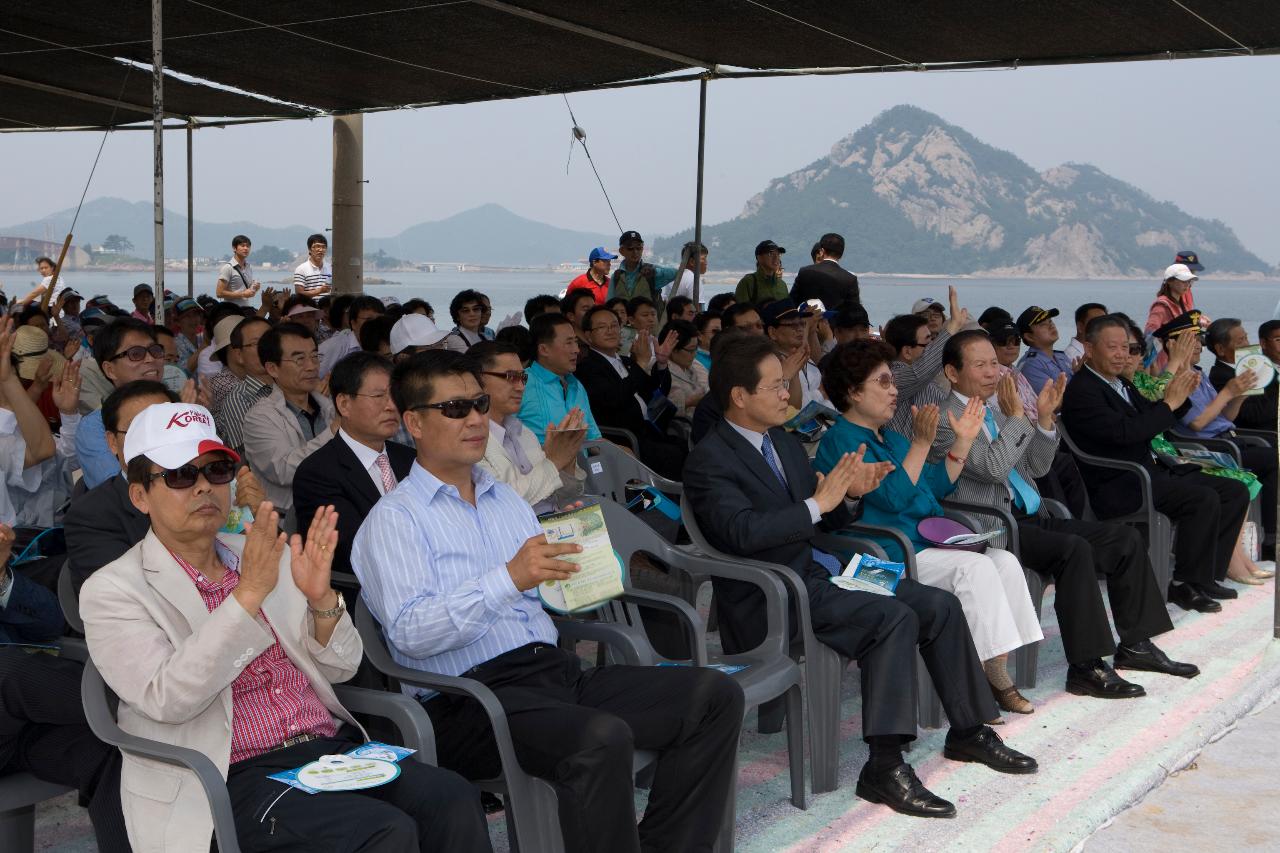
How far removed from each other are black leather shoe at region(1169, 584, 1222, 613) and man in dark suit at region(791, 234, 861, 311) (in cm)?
311

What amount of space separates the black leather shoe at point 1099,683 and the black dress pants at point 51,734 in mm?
3264

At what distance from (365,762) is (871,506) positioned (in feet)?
7.57

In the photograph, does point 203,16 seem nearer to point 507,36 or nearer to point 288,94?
point 507,36

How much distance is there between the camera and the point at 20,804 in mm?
2434

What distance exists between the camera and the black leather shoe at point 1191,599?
5.43 meters

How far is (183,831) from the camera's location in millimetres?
2148

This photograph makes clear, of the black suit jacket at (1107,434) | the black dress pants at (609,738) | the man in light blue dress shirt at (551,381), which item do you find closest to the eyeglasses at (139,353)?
the man in light blue dress shirt at (551,381)

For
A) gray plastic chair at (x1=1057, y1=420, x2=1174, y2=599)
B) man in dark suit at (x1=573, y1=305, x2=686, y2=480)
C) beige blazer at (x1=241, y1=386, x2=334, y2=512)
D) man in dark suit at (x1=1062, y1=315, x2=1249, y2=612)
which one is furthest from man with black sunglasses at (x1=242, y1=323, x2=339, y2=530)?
man in dark suit at (x1=1062, y1=315, x2=1249, y2=612)

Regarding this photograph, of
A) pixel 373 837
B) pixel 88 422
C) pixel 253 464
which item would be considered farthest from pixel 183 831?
pixel 253 464

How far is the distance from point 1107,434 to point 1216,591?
0.92 metres

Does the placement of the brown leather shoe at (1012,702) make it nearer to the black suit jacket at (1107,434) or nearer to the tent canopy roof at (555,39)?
the black suit jacket at (1107,434)

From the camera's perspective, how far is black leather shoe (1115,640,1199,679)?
4.54m

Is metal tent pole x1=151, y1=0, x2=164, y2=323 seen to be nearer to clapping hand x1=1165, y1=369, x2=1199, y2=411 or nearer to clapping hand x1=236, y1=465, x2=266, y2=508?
clapping hand x1=236, y1=465, x2=266, y2=508

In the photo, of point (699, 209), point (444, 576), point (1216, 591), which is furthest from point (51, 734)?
point (699, 209)
